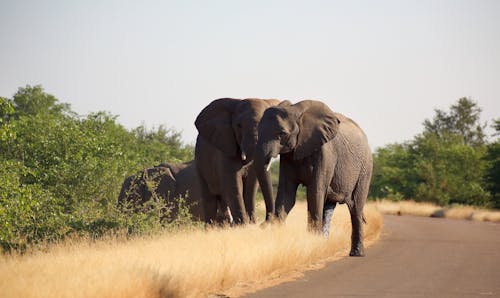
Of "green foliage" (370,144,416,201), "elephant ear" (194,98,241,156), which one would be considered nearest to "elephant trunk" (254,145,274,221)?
"elephant ear" (194,98,241,156)

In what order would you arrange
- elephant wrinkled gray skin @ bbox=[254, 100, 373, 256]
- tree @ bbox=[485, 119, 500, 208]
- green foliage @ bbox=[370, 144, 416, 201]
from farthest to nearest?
green foliage @ bbox=[370, 144, 416, 201] < tree @ bbox=[485, 119, 500, 208] < elephant wrinkled gray skin @ bbox=[254, 100, 373, 256]

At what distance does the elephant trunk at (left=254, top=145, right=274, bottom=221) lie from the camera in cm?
1639

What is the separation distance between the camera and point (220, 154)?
19.5 m

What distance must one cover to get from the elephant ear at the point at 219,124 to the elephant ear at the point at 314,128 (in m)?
2.28

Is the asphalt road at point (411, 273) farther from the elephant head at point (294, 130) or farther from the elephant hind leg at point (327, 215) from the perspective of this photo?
the elephant head at point (294, 130)

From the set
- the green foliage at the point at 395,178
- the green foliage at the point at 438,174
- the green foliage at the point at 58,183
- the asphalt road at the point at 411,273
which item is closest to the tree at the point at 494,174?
the green foliage at the point at 438,174

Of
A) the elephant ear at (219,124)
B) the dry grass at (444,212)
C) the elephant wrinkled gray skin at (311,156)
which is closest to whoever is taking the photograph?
the elephant wrinkled gray skin at (311,156)

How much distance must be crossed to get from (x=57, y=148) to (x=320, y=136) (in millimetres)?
11904

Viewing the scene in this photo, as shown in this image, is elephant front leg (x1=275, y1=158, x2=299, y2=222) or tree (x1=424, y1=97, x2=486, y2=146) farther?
tree (x1=424, y1=97, x2=486, y2=146)

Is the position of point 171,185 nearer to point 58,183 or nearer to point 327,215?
point 58,183


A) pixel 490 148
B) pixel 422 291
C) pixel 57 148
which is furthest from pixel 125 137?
pixel 422 291

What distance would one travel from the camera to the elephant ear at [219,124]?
19172 millimetres

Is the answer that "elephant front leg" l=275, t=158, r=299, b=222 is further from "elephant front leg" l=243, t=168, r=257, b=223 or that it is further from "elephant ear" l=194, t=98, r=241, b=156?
"elephant ear" l=194, t=98, r=241, b=156

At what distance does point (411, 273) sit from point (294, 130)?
Result: 359 centimetres
